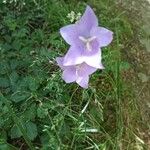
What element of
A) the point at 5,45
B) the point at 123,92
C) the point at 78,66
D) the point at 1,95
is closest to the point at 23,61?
the point at 5,45

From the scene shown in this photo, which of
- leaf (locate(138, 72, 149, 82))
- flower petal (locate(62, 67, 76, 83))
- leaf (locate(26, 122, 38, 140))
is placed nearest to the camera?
flower petal (locate(62, 67, 76, 83))

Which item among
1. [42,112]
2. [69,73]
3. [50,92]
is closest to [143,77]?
[50,92]

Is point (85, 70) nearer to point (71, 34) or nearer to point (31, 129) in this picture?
point (71, 34)

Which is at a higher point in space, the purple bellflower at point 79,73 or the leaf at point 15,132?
the purple bellflower at point 79,73

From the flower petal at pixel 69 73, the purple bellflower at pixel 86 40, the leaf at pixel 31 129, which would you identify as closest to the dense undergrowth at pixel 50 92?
the leaf at pixel 31 129

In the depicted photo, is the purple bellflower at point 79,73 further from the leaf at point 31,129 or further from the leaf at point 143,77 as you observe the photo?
the leaf at point 143,77

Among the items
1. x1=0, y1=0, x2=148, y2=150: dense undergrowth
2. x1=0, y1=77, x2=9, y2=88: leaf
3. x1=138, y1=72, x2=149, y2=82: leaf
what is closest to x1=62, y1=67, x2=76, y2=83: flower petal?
x1=0, y1=0, x2=148, y2=150: dense undergrowth

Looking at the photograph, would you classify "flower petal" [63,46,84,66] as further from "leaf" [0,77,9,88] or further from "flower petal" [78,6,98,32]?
"leaf" [0,77,9,88]

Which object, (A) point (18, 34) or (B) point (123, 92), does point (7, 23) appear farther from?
(B) point (123, 92)
